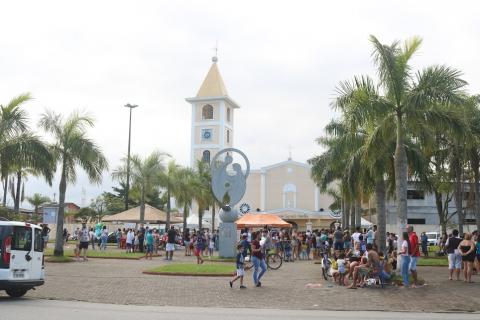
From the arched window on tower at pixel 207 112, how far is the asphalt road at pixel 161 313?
201 ft

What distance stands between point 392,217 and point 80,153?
42291mm

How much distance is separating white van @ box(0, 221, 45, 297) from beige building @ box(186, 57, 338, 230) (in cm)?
4749

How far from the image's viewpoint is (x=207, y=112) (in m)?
73.9

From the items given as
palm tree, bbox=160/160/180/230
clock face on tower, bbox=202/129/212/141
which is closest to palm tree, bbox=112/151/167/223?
palm tree, bbox=160/160/180/230

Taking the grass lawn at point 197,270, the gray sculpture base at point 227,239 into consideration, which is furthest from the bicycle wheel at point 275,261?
the gray sculpture base at point 227,239

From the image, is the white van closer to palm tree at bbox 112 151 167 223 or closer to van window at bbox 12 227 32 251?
van window at bbox 12 227 32 251

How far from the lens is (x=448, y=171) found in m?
31.6

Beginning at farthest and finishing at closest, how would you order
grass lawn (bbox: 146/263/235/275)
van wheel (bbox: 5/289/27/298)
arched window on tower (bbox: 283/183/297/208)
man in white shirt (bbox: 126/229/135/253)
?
arched window on tower (bbox: 283/183/297/208) → man in white shirt (bbox: 126/229/135/253) → grass lawn (bbox: 146/263/235/275) → van wheel (bbox: 5/289/27/298)

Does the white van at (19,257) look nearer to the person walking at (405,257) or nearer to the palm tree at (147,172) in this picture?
the person walking at (405,257)

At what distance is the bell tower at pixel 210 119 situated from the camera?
7181 centimetres

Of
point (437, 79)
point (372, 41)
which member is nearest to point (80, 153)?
point (372, 41)

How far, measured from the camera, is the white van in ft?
41.8

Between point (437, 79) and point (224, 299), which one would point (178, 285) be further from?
point (437, 79)

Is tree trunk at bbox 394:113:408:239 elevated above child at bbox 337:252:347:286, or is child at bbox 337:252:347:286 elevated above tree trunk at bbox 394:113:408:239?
tree trunk at bbox 394:113:408:239
